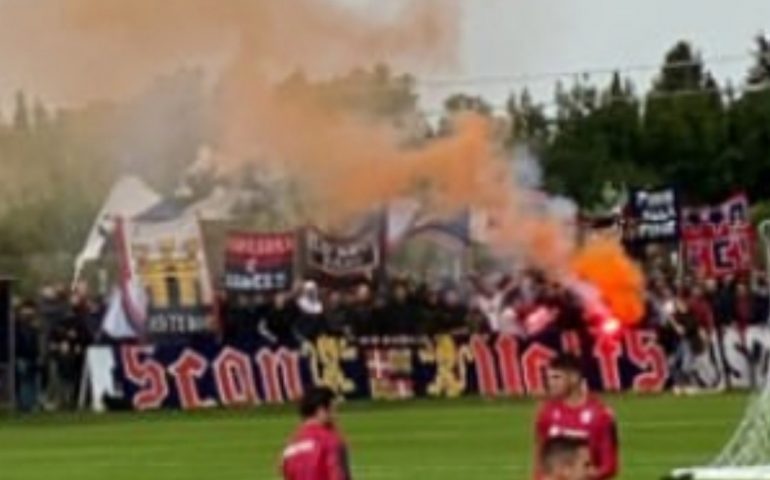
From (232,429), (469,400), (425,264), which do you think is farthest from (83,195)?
(232,429)

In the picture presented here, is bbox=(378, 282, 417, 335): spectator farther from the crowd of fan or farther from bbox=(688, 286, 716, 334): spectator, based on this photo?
bbox=(688, 286, 716, 334): spectator

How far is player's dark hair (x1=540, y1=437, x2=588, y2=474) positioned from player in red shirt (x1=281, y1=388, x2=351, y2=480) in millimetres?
3991

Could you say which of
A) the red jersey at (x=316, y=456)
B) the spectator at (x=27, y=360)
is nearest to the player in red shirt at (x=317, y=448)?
the red jersey at (x=316, y=456)

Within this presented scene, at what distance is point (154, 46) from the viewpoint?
2841 cm

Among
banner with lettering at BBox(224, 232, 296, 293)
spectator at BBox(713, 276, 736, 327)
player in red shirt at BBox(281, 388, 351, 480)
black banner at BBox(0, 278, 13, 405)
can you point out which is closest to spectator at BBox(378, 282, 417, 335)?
banner with lettering at BBox(224, 232, 296, 293)

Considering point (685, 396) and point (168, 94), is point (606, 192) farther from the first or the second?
point (168, 94)

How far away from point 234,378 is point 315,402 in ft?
88.0

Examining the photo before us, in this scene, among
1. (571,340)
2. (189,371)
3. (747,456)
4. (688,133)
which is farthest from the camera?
(688,133)

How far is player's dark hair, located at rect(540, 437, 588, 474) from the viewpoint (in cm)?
1247

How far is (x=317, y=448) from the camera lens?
55.1ft

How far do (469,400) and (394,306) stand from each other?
189cm

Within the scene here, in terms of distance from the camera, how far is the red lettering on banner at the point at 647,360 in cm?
4475

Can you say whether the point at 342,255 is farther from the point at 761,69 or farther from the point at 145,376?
the point at 761,69

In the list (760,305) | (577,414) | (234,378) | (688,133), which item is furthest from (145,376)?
(688,133)
